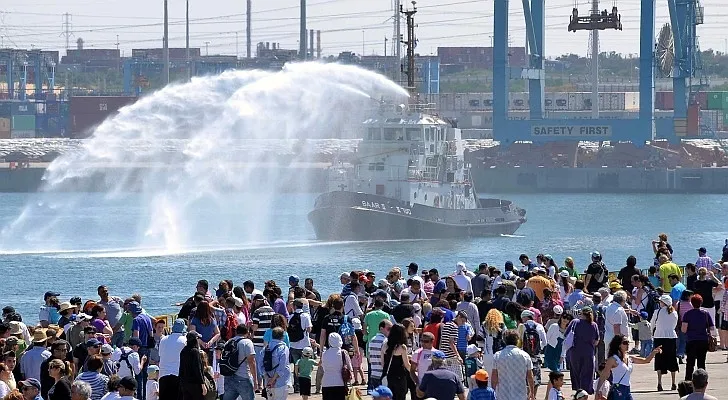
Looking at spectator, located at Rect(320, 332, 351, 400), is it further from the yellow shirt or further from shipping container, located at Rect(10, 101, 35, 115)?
shipping container, located at Rect(10, 101, 35, 115)

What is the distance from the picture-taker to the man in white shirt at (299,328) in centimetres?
1636

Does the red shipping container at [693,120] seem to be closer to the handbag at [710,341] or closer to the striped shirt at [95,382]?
the handbag at [710,341]

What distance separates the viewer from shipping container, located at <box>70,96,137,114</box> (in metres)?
143

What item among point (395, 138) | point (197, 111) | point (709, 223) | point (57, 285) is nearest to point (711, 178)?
point (709, 223)

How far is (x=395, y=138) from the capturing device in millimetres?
52344

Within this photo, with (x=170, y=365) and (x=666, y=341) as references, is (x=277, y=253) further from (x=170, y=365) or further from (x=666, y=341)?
(x=170, y=365)

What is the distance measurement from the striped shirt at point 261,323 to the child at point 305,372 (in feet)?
1.54

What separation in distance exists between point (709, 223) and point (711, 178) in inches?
1329

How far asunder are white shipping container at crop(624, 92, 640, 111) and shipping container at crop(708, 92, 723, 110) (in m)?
12.8

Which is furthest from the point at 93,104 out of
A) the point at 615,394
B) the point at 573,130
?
the point at 615,394

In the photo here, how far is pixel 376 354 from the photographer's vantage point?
14.8m

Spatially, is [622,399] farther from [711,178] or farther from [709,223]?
[711,178]

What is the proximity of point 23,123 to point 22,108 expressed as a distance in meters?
1.64

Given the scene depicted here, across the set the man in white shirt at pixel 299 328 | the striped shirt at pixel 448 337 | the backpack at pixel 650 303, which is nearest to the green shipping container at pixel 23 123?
the backpack at pixel 650 303
